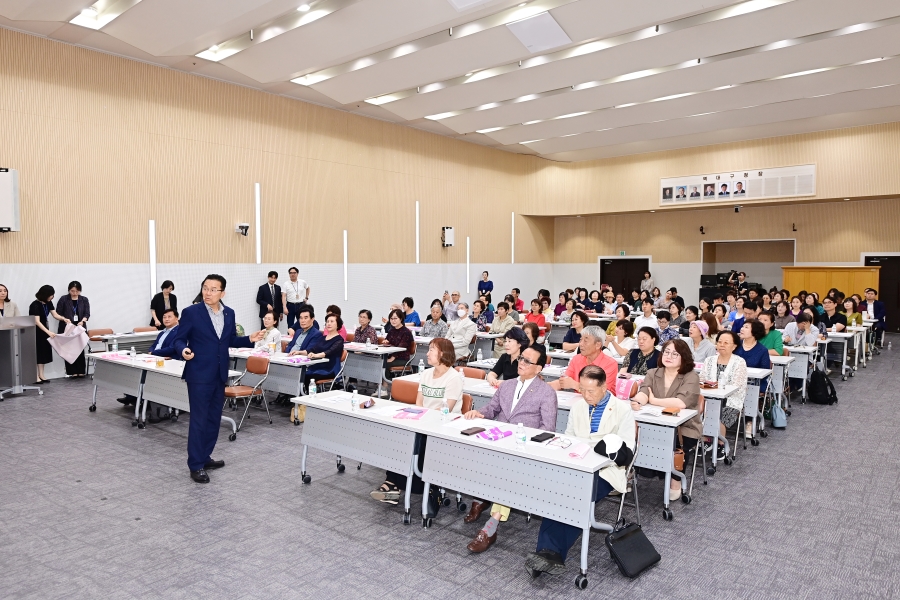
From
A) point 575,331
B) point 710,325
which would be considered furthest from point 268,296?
point 710,325

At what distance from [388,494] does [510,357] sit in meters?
Answer: 2.15

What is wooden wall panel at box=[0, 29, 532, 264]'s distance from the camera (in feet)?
32.9

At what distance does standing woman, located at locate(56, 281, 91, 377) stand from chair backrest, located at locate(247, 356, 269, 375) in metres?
4.57

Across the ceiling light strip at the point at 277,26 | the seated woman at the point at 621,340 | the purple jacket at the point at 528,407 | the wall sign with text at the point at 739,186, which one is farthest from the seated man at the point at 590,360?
the wall sign with text at the point at 739,186

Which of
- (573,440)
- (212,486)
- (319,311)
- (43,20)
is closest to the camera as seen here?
(573,440)

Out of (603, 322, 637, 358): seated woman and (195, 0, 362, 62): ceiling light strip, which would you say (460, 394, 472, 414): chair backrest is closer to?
(603, 322, 637, 358): seated woman

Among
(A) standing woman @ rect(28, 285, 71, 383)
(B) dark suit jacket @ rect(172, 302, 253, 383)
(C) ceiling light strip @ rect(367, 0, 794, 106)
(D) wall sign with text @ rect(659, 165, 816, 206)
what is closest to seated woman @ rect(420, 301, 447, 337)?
(C) ceiling light strip @ rect(367, 0, 794, 106)

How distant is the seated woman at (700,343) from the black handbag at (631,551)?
401cm

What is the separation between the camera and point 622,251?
20297mm

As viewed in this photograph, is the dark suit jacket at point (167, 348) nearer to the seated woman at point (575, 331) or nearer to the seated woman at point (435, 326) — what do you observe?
the seated woman at point (435, 326)

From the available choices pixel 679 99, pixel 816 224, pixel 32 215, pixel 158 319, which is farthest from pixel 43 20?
pixel 816 224

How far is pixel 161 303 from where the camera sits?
440 inches

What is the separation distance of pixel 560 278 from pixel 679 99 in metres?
9.25

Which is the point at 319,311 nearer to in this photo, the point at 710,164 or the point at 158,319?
the point at 158,319
